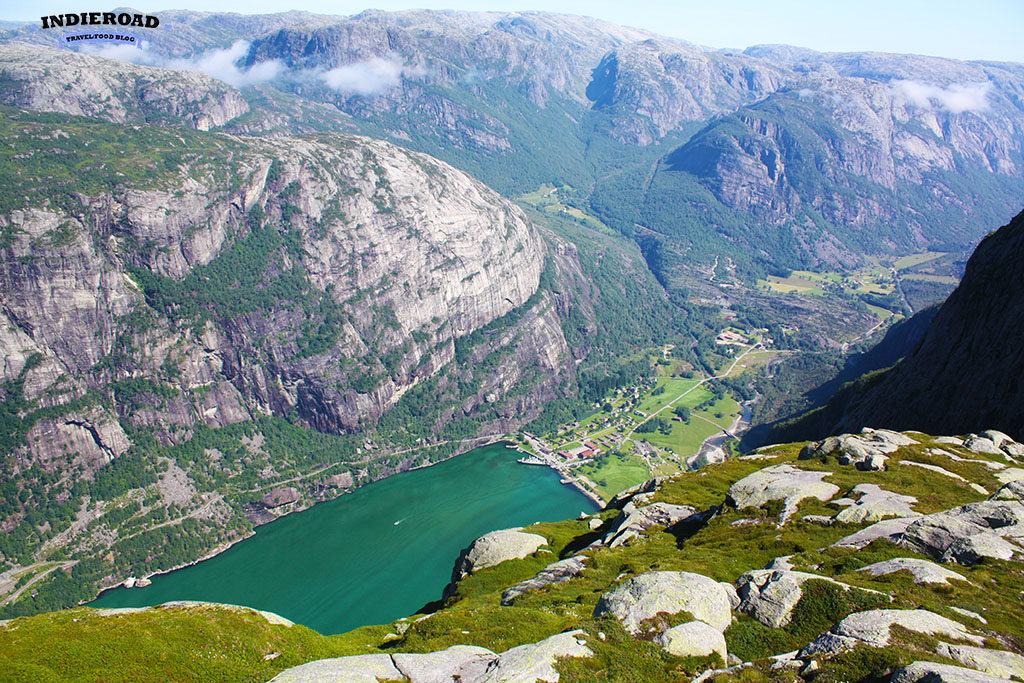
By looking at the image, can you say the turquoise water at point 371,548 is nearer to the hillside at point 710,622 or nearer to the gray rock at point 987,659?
the hillside at point 710,622

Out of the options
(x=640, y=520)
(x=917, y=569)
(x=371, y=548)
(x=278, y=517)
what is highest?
(x=917, y=569)

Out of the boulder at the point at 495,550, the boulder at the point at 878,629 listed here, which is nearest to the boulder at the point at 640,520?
the boulder at the point at 495,550

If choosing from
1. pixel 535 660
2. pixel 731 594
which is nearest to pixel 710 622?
pixel 731 594

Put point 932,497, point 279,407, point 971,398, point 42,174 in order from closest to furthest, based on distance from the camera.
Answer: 1. point 932,497
2. point 971,398
3. point 42,174
4. point 279,407

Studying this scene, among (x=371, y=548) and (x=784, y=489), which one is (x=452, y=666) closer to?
(x=784, y=489)

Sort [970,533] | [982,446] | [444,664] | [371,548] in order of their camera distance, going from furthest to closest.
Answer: [371,548]
[982,446]
[970,533]
[444,664]

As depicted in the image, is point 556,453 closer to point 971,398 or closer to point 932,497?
point 971,398

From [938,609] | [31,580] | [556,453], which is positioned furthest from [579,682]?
[556,453]
